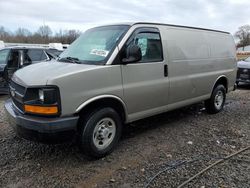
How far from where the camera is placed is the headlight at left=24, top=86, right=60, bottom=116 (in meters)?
3.24

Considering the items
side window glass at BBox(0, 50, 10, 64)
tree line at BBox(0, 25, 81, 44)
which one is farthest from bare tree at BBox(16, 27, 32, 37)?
side window glass at BBox(0, 50, 10, 64)

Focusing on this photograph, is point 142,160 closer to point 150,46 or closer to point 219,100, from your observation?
point 150,46

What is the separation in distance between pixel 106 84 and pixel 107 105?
0.36m

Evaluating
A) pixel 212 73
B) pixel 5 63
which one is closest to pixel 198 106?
pixel 212 73

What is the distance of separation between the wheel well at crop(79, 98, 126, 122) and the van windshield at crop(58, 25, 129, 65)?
58 centimetres

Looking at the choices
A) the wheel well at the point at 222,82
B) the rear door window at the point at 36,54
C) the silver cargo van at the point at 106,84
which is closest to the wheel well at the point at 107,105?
the silver cargo van at the point at 106,84

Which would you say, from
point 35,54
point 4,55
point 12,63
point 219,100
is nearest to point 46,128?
point 219,100

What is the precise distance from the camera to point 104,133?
3891 millimetres

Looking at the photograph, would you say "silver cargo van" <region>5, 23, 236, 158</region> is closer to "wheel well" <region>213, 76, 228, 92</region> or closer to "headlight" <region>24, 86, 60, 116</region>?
"headlight" <region>24, 86, 60, 116</region>

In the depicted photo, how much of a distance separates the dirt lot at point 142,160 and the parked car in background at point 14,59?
3051mm

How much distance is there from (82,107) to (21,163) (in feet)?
4.30

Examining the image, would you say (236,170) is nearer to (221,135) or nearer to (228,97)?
(221,135)

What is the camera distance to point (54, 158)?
393 centimetres

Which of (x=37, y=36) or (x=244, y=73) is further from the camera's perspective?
(x=37, y=36)
